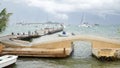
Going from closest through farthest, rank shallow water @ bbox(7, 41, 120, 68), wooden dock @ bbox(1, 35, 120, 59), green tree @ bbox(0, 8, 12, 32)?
shallow water @ bbox(7, 41, 120, 68) < wooden dock @ bbox(1, 35, 120, 59) < green tree @ bbox(0, 8, 12, 32)

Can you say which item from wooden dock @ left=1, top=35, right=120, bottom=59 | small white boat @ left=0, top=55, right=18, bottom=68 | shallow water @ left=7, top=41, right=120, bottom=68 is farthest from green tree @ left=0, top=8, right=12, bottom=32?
small white boat @ left=0, top=55, right=18, bottom=68

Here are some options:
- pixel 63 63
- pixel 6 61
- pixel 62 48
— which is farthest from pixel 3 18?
pixel 6 61

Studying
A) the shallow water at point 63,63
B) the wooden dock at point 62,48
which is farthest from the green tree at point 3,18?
the shallow water at point 63,63

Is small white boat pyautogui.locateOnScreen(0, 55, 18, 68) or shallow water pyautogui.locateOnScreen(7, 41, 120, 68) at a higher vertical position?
small white boat pyautogui.locateOnScreen(0, 55, 18, 68)

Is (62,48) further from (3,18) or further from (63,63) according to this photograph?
(3,18)

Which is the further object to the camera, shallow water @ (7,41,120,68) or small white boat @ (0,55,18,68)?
shallow water @ (7,41,120,68)

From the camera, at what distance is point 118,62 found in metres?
32.5

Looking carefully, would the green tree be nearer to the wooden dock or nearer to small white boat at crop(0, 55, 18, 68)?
the wooden dock

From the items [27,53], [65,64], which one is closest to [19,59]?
[27,53]

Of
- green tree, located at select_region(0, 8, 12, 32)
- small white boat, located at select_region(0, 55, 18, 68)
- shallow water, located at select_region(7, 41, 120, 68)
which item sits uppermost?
green tree, located at select_region(0, 8, 12, 32)

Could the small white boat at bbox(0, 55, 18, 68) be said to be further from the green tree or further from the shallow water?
the green tree

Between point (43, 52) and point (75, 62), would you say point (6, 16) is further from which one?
point (75, 62)

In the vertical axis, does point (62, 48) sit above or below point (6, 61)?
above

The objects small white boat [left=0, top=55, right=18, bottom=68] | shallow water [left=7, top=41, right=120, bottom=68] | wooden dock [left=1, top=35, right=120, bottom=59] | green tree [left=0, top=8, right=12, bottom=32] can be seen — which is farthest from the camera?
green tree [left=0, top=8, right=12, bottom=32]
